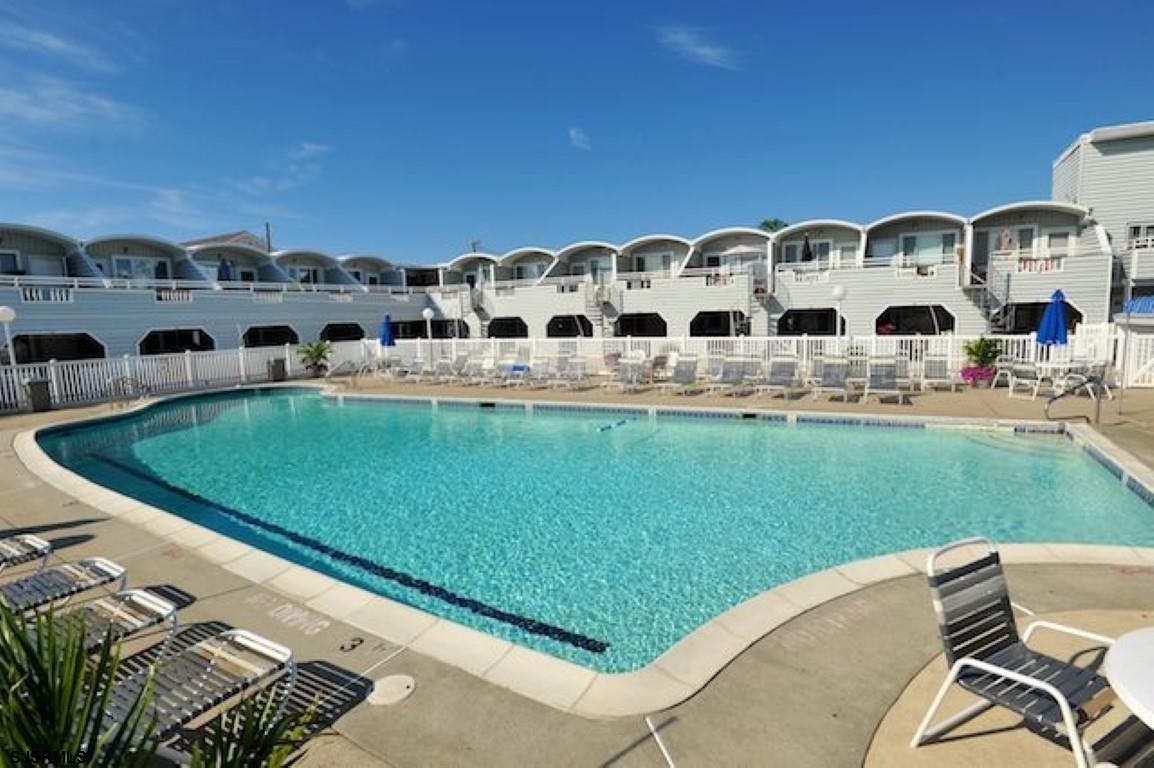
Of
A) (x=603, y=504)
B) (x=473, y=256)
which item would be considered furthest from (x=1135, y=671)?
(x=473, y=256)

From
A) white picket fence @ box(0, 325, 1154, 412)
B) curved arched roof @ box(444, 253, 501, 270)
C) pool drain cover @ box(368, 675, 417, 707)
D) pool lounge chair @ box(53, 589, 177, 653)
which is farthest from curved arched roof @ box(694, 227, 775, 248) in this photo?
pool lounge chair @ box(53, 589, 177, 653)

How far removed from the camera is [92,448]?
1191 cm

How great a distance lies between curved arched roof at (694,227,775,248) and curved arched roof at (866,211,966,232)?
3772 millimetres

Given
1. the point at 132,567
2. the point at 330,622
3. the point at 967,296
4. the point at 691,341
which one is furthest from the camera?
the point at 967,296

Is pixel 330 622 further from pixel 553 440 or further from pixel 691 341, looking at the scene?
pixel 691 341

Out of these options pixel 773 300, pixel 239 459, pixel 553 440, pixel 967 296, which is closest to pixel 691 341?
pixel 773 300

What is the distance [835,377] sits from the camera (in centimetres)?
1337

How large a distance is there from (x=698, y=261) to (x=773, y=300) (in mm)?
5237

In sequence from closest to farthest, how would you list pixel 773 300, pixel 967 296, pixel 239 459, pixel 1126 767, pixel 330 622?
pixel 1126 767
pixel 330 622
pixel 239 459
pixel 967 296
pixel 773 300

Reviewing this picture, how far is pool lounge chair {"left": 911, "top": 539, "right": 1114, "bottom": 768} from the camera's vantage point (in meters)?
2.38

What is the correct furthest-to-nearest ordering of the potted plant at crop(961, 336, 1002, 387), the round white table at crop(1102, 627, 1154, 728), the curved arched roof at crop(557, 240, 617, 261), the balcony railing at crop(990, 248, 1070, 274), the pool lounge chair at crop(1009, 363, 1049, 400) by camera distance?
the curved arched roof at crop(557, 240, 617, 261)
the balcony railing at crop(990, 248, 1070, 274)
the potted plant at crop(961, 336, 1002, 387)
the pool lounge chair at crop(1009, 363, 1049, 400)
the round white table at crop(1102, 627, 1154, 728)

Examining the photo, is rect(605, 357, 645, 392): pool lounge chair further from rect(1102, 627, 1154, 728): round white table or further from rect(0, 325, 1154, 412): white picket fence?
rect(1102, 627, 1154, 728): round white table

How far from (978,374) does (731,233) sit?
1346cm

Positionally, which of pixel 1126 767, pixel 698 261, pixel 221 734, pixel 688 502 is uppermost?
pixel 698 261
